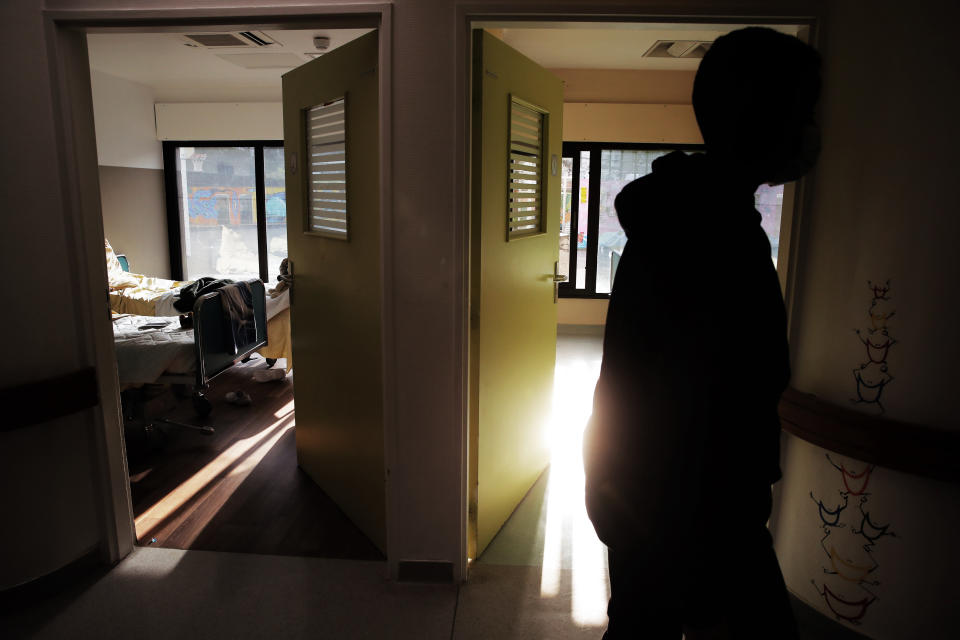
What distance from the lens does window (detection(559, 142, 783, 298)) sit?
21.4ft

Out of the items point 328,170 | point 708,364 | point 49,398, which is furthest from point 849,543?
point 49,398

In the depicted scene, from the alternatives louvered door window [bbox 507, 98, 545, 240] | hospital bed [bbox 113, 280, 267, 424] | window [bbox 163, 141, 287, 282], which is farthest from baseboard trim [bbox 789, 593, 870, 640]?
window [bbox 163, 141, 287, 282]

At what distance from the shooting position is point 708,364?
900 millimetres

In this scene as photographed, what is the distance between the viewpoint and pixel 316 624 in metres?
2.11

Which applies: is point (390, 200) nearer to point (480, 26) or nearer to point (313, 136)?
point (480, 26)

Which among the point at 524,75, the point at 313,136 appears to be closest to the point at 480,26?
the point at 524,75

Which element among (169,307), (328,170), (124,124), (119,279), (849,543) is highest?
(124,124)

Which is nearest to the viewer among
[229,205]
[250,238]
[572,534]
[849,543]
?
[849,543]

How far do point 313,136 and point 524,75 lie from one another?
0.95 meters

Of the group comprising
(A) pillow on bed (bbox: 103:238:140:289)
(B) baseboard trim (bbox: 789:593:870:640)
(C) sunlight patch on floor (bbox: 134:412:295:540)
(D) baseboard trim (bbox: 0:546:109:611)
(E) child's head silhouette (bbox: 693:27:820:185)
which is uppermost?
(E) child's head silhouette (bbox: 693:27:820:185)

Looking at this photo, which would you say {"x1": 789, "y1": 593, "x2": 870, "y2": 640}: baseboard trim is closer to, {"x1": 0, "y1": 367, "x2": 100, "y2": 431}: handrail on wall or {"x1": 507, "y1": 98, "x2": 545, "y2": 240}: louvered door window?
{"x1": 507, "y1": 98, "x2": 545, "y2": 240}: louvered door window

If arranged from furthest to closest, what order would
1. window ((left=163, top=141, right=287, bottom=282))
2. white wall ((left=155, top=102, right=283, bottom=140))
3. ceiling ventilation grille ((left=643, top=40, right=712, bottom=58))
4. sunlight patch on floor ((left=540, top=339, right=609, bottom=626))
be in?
window ((left=163, top=141, right=287, bottom=282)) < white wall ((left=155, top=102, right=283, bottom=140)) < ceiling ventilation grille ((left=643, top=40, right=712, bottom=58)) < sunlight patch on floor ((left=540, top=339, right=609, bottom=626))

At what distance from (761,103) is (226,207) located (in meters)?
7.58

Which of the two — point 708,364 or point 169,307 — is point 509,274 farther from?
point 169,307
